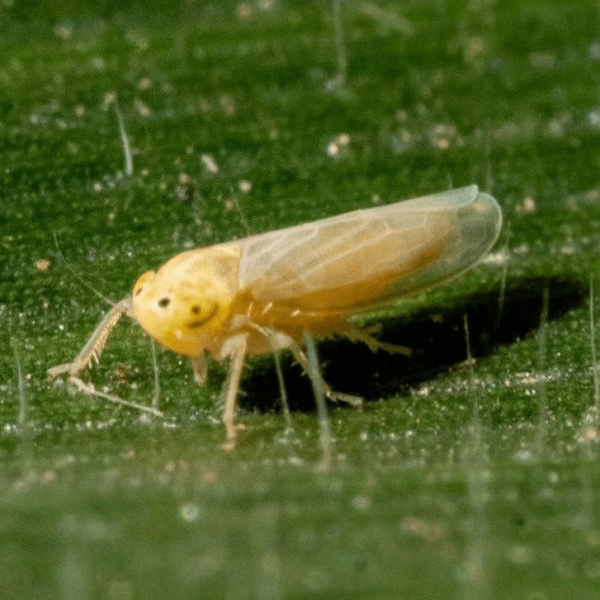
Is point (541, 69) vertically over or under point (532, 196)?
over

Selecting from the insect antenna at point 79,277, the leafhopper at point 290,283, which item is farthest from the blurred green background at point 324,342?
the leafhopper at point 290,283

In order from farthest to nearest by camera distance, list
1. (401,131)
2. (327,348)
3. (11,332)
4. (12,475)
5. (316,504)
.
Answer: (401,131) < (327,348) < (11,332) < (12,475) < (316,504)

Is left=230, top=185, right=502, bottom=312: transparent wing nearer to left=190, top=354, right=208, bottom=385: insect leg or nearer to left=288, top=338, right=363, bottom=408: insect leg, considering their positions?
left=288, top=338, right=363, bottom=408: insect leg

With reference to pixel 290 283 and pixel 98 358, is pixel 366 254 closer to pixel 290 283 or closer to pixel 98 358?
pixel 290 283

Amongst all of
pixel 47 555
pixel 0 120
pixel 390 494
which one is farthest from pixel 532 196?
pixel 47 555

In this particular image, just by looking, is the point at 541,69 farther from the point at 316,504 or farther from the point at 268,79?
the point at 316,504

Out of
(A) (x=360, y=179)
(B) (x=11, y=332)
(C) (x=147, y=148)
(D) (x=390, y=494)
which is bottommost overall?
(D) (x=390, y=494)

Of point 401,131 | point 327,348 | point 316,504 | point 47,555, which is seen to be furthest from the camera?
point 401,131
